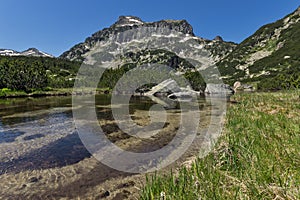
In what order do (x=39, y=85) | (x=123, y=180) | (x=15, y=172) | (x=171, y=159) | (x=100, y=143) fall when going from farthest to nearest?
(x=39, y=85), (x=100, y=143), (x=171, y=159), (x=15, y=172), (x=123, y=180)

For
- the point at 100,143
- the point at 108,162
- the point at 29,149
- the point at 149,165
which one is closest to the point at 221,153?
the point at 149,165

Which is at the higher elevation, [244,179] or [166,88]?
[166,88]

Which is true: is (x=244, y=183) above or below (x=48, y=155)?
above

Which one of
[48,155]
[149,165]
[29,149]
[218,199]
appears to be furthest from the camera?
[29,149]

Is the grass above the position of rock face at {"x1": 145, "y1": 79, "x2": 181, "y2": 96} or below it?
below

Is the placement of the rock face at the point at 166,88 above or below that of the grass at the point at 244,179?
above

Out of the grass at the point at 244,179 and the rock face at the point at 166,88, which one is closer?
the grass at the point at 244,179

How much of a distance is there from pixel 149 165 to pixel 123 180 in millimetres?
1715

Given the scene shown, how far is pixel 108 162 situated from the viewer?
9.12 metres

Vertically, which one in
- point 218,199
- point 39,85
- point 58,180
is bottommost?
point 58,180

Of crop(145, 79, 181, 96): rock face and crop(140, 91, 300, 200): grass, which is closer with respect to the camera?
crop(140, 91, 300, 200): grass

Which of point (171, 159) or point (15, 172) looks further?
point (171, 159)

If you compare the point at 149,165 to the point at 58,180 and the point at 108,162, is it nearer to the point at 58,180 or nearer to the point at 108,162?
the point at 108,162

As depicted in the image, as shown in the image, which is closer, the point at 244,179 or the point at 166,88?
A: the point at 244,179
